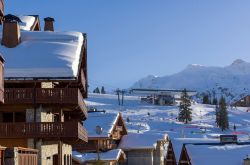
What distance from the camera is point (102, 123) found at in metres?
64.8

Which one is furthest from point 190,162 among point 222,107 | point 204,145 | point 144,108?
point 144,108

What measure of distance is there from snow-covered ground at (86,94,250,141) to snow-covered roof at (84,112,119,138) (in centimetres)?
2603

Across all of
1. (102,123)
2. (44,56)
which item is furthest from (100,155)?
(44,56)

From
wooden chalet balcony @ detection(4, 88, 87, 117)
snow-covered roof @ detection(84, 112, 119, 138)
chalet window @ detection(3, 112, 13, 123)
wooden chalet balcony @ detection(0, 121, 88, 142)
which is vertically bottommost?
snow-covered roof @ detection(84, 112, 119, 138)

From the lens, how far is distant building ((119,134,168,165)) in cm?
6594

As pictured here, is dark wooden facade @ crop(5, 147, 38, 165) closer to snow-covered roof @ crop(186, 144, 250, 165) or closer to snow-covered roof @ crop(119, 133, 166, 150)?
snow-covered roof @ crop(186, 144, 250, 165)

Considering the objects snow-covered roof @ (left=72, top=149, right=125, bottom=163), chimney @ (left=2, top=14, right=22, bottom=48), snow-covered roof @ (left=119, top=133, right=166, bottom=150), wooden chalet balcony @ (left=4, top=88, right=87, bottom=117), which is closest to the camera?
wooden chalet balcony @ (left=4, top=88, right=87, bottom=117)

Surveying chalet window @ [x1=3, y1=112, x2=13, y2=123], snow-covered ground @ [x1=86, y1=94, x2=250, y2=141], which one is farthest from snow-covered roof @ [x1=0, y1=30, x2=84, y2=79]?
snow-covered ground @ [x1=86, y1=94, x2=250, y2=141]

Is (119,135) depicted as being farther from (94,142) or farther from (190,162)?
(190,162)

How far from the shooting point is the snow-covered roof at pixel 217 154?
5702 centimetres

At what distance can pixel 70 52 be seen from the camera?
1428 inches

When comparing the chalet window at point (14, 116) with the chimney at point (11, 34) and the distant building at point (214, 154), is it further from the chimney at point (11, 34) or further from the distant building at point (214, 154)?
the distant building at point (214, 154)

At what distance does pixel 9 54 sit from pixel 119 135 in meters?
34.4

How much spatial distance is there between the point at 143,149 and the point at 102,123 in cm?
580
